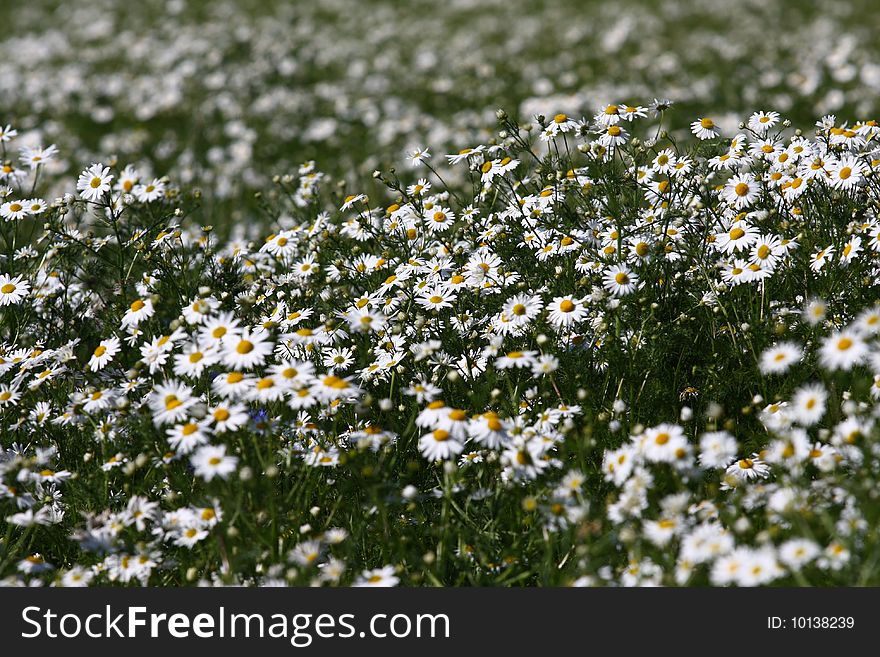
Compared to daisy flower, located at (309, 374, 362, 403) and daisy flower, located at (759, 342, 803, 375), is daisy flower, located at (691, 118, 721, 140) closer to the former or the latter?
daisy flower, located at (759, 342, 803, 375)

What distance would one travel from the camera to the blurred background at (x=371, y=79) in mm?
9492

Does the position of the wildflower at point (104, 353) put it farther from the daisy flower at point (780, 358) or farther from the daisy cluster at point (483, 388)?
the daisy flower at point (780, 358)

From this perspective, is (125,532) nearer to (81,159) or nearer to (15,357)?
(15,357)

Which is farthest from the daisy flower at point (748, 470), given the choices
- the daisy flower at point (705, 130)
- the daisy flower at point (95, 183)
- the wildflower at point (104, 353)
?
the daisy flower at point (95, 183)

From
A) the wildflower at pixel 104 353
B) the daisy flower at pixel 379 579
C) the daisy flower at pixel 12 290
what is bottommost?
the daisy flower at pixel 379 579

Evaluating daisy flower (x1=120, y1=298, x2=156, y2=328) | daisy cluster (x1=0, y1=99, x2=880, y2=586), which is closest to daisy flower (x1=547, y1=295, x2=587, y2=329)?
daisy cluster (x1=0, y1=99, x2=880, y2=586)

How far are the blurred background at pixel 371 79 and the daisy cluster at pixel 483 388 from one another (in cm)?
346

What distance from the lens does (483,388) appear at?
392 cm

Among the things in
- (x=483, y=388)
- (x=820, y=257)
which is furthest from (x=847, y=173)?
(x=483, y=388)

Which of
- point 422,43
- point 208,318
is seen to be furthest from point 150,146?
point 208,318

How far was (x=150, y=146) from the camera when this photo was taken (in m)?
9.97

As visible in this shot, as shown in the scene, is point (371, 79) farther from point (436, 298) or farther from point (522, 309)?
point (522, 309)

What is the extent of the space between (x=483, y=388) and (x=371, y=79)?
849 cm

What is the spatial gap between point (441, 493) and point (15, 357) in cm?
234
